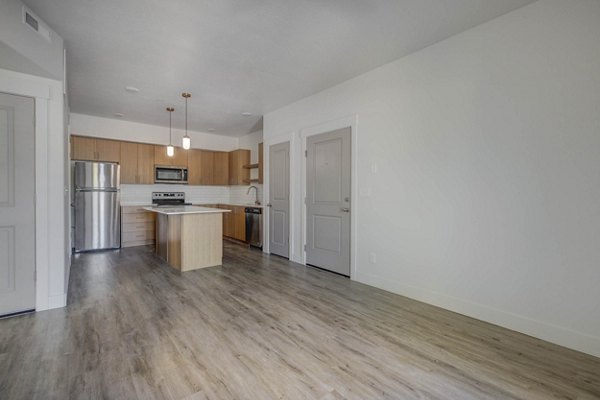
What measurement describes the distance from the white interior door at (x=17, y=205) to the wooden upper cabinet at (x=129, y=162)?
3.46 m

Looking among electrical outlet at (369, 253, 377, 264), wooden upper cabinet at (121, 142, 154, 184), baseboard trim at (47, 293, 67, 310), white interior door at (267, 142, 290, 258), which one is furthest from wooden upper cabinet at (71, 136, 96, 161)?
electrical outlet at (369, 253, 377, 264)

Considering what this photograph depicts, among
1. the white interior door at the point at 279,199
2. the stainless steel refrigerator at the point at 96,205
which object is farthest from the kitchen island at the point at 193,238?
the stainless steel refrigerator at the point at 96,205

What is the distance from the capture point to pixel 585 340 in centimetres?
207

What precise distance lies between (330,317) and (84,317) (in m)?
2.29

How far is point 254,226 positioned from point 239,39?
12.4 feet

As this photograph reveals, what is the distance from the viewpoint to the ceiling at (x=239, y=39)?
2318 millimetres

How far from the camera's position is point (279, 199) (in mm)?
5066

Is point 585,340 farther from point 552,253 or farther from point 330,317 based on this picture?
point 330,317

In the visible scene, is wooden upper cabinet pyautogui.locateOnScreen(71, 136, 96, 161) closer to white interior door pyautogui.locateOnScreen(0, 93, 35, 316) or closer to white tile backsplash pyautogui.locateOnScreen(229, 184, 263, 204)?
white tile backsplash pyautogui.locateOnScreen(229, 184, 263, 204)

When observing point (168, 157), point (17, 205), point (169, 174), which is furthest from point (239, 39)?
point (169, 174)

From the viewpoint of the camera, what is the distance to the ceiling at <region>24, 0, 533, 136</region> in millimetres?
2318

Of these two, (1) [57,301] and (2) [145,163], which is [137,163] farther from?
(1) [57,301]

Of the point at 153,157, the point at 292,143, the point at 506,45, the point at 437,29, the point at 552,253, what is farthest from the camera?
the point at 153,157

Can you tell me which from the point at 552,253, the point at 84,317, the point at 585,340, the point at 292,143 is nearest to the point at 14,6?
the point at 84,317
